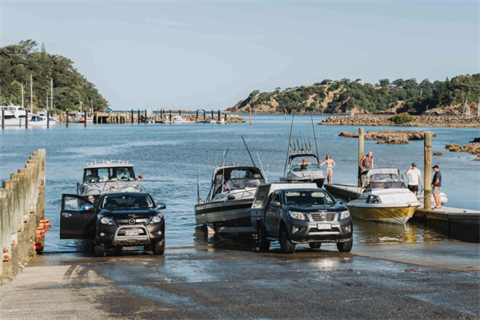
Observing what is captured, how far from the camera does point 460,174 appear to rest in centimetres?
5122

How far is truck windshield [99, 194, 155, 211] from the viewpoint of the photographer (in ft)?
60.7

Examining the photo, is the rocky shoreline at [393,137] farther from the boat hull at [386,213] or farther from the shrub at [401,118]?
the boat hull at [386,213]

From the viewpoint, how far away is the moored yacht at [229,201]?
2269 cm

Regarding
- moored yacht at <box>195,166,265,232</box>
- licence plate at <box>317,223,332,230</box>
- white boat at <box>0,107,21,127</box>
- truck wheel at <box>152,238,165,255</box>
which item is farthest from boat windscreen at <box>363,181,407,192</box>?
white boat at <box>0,107,21,127</box>

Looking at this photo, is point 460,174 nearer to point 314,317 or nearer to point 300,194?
point 300,194

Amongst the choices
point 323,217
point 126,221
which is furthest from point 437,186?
point 126,221

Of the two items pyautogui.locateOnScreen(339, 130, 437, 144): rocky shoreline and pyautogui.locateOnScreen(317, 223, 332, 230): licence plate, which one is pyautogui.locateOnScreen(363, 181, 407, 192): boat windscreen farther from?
pyautogui.locateOnScreen(339, 130, 437, 144): rocky shoreline

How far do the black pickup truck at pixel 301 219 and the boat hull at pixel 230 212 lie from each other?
2.81 metres

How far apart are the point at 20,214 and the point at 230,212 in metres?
8.70

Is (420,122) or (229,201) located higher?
(420,122)

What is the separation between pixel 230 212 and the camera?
2300 centimetres

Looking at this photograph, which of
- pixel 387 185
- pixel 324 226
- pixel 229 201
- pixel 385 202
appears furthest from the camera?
pixel 387 185

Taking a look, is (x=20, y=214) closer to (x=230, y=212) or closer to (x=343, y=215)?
(x=343, y=215)

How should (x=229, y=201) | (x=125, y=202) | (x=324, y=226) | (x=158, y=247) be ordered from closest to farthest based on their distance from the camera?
(x=324, y=226) < (x=158, y=247) < (x=125, y=202) < (x=229, y=201)
